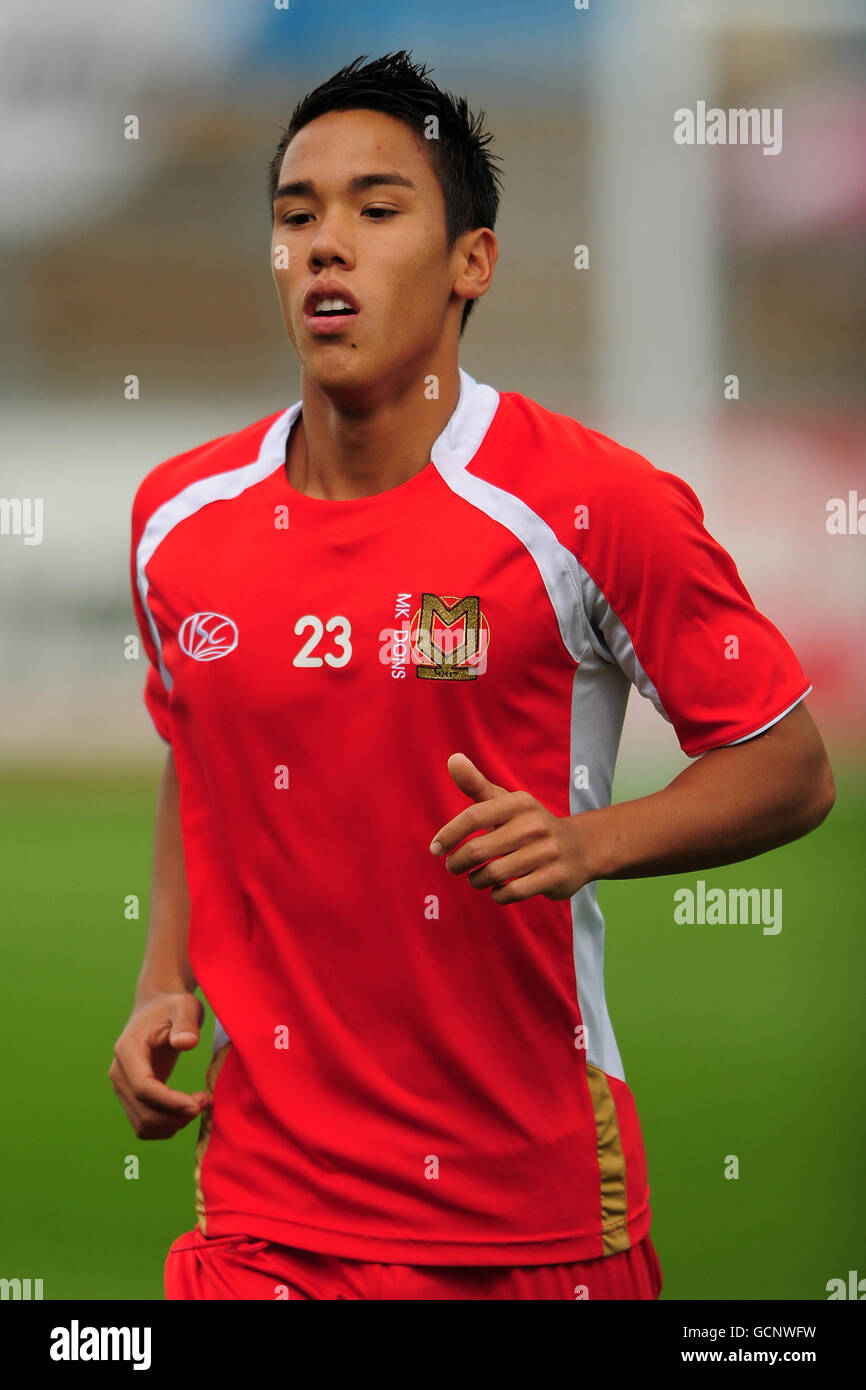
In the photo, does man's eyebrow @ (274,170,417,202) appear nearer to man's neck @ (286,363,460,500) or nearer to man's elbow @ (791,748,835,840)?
man's neck @ (286,363,460,500)

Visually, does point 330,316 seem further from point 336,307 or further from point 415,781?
point 415,781

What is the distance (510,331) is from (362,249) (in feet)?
21.1

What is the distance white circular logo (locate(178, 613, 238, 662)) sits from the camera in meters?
1.60

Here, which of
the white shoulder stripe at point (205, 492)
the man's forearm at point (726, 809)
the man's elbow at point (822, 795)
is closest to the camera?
the man's forearm at point (726, 809)

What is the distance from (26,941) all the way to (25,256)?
525cm

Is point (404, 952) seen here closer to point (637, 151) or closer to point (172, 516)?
point (172, 516)

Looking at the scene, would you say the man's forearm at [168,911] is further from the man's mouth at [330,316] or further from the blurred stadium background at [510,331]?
the blurred stadium background at [510,331]

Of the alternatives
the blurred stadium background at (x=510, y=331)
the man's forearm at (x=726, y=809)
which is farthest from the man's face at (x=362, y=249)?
the blurred stadium background at (x=510, y=331)

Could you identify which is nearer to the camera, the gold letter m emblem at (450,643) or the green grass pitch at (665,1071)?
the gold letter m emblem at (450,643)

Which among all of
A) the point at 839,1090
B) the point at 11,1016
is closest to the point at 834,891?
the point at 839,1090

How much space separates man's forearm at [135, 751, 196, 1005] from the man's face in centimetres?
54

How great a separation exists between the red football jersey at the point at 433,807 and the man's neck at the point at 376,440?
0.13ft

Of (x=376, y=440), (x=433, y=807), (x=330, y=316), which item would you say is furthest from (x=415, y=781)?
(x=330, y=316)

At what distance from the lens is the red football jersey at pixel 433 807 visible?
1.53 meters
